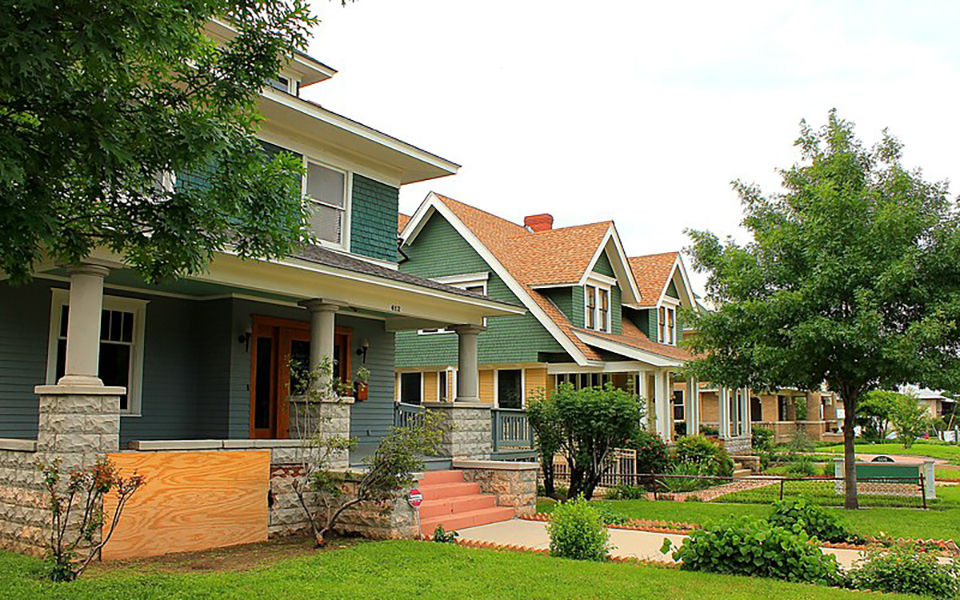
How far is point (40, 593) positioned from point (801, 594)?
722 cm

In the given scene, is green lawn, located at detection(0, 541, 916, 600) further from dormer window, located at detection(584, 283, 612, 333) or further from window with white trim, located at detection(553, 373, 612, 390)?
dormer window, located at detection(584, 283, 612, 333)

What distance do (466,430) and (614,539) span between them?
177 inches

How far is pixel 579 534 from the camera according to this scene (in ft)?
34.2

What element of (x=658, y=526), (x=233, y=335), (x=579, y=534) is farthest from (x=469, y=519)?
(x=233, y=335)

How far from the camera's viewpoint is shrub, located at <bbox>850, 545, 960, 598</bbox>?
8.29 metres

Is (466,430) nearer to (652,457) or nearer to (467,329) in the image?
(467,329)

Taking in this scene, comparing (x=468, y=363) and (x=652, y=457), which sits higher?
(x=468, y=363)

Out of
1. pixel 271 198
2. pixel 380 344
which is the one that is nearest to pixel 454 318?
pixel 380 344

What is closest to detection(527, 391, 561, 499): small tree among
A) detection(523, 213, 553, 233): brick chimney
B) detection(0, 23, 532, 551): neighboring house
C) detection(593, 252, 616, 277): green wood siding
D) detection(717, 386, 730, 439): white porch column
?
detection(0, 23, 532, 551): neighboring house

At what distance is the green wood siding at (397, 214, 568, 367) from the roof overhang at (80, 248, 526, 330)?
8795 millimetres

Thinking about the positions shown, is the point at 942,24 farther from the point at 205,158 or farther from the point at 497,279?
the point at 497,279

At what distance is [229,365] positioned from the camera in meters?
14.3

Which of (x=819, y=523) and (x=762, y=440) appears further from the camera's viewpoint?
(x=762, y=440)

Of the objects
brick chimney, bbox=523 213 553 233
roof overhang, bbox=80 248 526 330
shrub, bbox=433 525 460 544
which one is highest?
brick chimney, bbox=523 213 553 233
